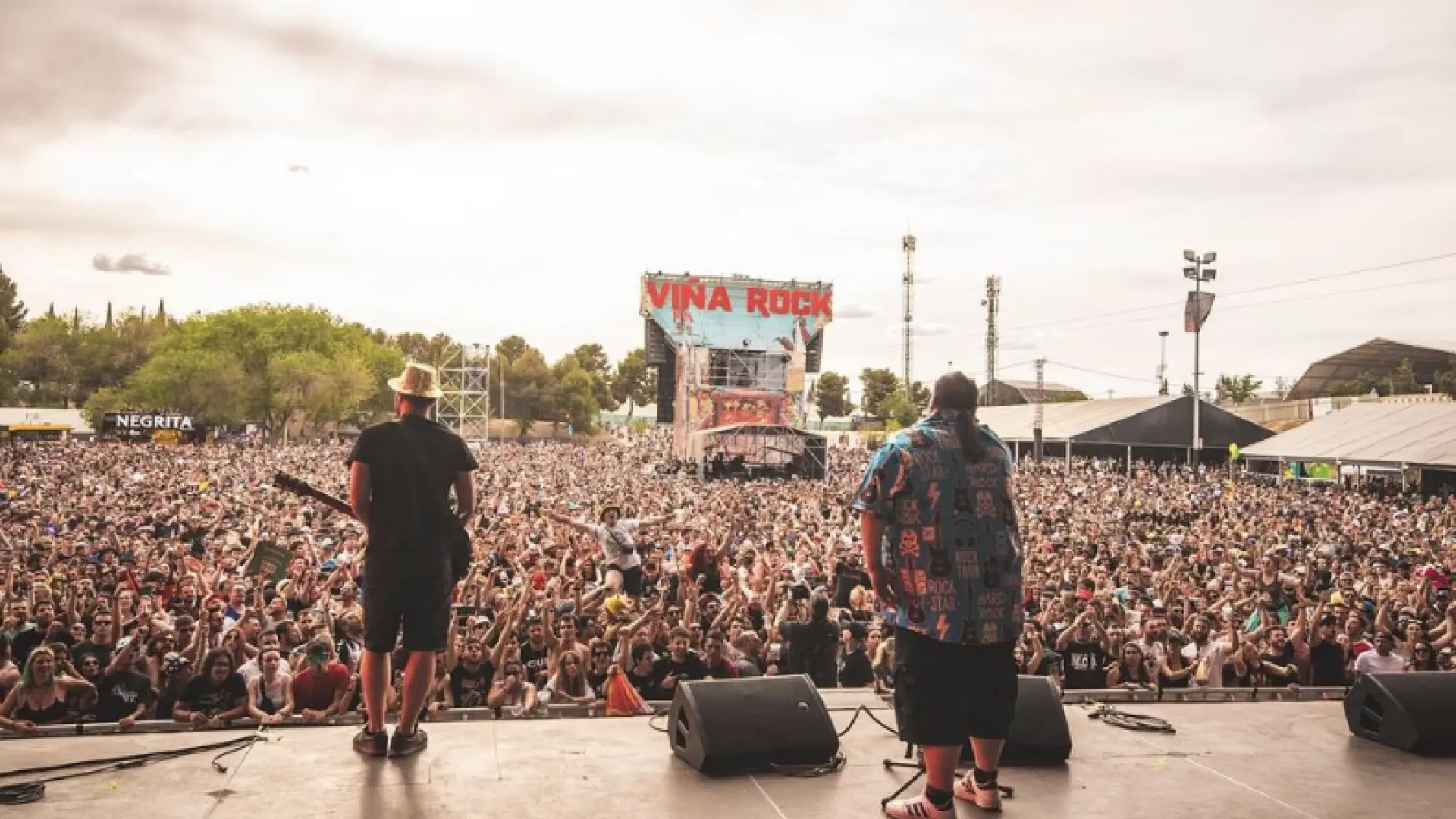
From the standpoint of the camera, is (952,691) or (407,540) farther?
(407,540)

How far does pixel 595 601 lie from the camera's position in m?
8.61

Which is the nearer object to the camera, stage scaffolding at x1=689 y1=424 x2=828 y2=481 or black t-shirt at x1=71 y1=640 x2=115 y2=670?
black t-shirt at x1=71 y1=640 x2=115 y2=670

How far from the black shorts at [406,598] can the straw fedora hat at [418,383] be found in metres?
0.53

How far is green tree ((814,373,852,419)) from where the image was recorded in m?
96.1

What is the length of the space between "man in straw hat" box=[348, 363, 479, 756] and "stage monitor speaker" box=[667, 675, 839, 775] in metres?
0.87

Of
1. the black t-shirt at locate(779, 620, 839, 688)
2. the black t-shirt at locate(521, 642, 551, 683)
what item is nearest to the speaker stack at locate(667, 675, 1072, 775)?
the black t-shirt at locate(521, 642, 551, 683)

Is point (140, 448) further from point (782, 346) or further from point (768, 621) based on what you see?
point (768, 621)

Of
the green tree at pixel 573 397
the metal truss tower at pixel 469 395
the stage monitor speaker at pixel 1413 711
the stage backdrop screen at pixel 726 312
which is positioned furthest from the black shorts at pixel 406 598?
the green tree at pixel 573 397

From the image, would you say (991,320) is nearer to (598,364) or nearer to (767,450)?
(767,450)

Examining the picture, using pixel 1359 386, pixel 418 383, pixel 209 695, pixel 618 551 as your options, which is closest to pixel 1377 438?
pixel 618 551

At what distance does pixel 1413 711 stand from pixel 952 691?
76.8 inches

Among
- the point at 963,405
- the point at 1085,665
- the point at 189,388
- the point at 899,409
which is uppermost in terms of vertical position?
the point at 899,409

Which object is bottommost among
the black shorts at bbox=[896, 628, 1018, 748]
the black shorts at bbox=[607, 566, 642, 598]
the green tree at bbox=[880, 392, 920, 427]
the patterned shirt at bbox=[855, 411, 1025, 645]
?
the black shorts at bbox=[607, 566, 642, 598]

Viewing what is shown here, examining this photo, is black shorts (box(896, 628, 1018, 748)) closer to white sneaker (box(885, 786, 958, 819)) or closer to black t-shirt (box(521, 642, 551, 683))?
white sneaker (box(885, 786, 958, 819))
